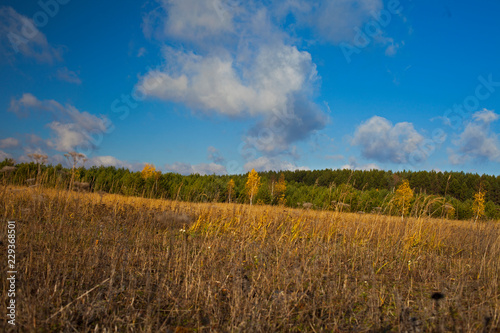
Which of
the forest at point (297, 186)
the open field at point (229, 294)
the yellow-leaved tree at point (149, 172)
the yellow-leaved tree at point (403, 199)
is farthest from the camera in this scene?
the yellow-leaved tree at point (149, 172)

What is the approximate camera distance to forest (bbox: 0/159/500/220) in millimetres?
9039

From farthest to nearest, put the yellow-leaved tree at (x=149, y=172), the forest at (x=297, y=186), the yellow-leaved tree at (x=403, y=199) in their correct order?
1. the yellow-leaved tree at (x=149, y=172)
2. the forest at (x=297, y=186)
3. the yellow-leaved tree at (x=403, y=199)

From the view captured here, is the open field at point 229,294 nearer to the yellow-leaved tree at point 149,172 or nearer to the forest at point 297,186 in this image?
the forest at point 297,186

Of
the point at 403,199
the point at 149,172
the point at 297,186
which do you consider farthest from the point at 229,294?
the point at 297,186

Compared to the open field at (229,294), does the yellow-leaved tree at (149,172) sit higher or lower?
higher

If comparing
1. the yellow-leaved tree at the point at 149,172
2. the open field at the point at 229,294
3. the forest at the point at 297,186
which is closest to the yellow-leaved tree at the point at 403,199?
the forest at the point at 297,186

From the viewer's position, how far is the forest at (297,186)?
904cm

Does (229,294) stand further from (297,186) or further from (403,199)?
(297,186)

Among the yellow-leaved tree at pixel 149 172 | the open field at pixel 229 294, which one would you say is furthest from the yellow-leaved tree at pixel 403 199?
the yellow-leaved tree at pixel 149 172

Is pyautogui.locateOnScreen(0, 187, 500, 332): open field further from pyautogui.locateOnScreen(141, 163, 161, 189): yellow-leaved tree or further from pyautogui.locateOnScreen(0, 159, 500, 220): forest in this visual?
pyautogui.locateOnScreen(141, 163, 161, 189): yellow-leaved tree

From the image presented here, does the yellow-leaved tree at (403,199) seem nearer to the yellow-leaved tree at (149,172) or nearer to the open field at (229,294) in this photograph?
the open field at (229,294)

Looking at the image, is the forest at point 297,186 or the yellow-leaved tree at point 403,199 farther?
the forest at point 297,186

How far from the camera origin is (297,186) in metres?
37.5

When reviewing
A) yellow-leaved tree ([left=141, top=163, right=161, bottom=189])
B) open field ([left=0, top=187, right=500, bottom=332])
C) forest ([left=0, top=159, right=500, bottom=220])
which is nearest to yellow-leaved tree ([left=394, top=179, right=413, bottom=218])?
forest ([left=0, top=159, right=500, bottom=220])
